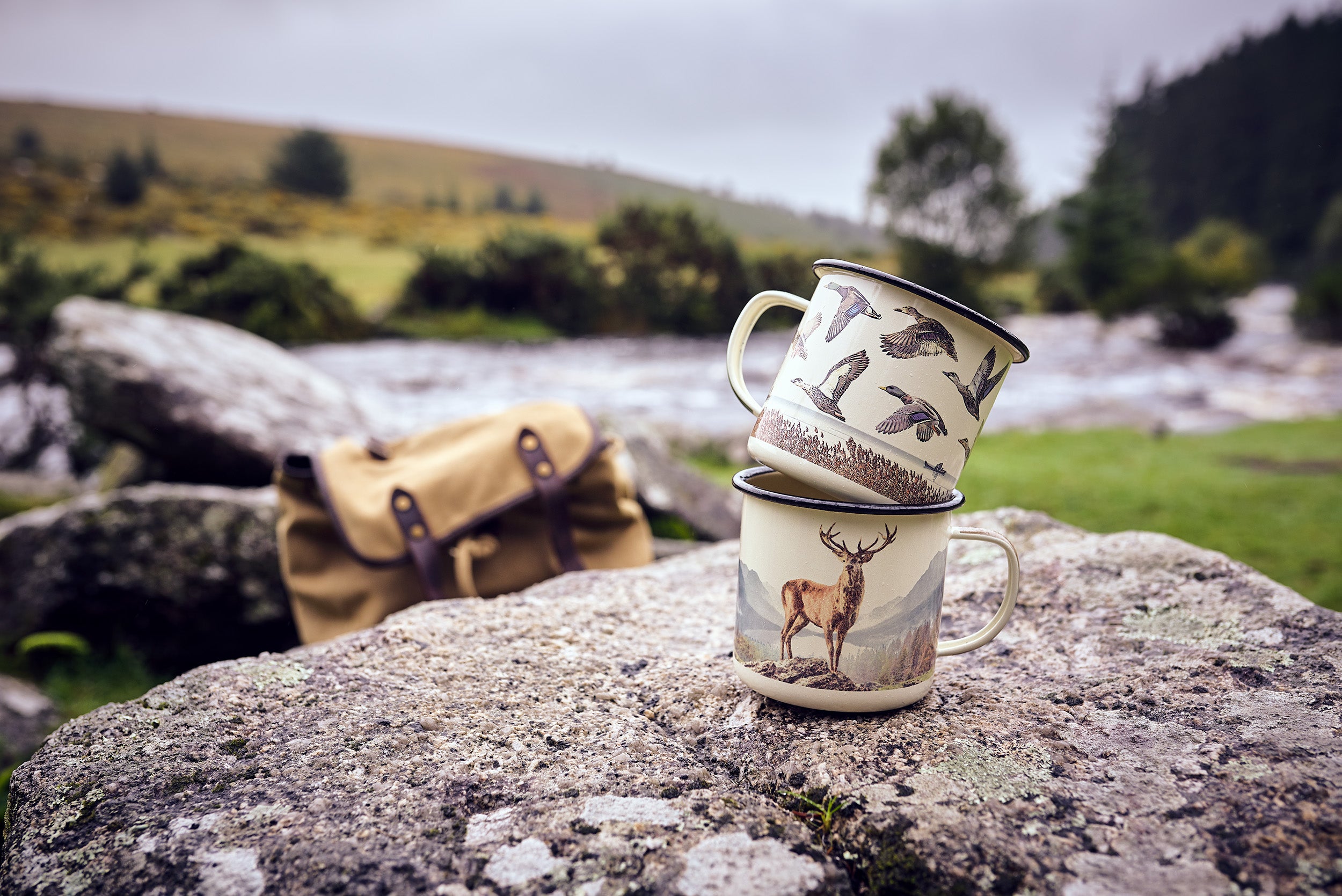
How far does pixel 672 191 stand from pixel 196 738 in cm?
2015

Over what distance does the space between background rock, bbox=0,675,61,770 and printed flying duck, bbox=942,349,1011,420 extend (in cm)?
323

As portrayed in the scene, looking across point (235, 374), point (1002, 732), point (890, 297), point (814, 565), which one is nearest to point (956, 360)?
point (890, 297)

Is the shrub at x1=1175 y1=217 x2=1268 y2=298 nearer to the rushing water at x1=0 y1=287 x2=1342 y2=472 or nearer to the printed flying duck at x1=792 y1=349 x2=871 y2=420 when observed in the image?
the rushing water at x1=0 y1=287 x2=1342 y2=472

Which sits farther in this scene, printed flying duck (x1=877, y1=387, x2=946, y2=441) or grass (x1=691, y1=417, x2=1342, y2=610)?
grass (x1=691, y1=417, x2=1342, y2=610)

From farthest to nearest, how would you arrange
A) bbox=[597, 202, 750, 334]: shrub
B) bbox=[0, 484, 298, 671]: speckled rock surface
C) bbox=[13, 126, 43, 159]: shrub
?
bbox=[597, 202, 750, 334]: shrub, bbox=[13, 126, 43, 159]: shrub, bbox=[0, 484, 298, 671]: speckled rock surface

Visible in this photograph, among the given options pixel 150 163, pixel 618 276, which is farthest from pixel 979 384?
pixel 150 163

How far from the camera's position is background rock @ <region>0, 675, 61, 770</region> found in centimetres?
271

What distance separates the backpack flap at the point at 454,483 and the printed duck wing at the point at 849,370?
61.1 inches

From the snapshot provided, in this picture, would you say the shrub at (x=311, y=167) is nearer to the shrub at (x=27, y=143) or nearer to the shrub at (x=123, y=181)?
the shrub at (x=123, y=181)

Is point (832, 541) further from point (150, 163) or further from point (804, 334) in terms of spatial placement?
point (150, 163)

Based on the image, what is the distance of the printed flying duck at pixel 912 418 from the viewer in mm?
1338

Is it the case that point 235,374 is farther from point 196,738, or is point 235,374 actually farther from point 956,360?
point 956,360

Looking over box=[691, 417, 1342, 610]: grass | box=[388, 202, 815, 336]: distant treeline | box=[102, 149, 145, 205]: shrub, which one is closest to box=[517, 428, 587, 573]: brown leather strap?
box=[691, 417, 1342, 610]: grass

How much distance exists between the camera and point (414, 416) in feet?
17.5
